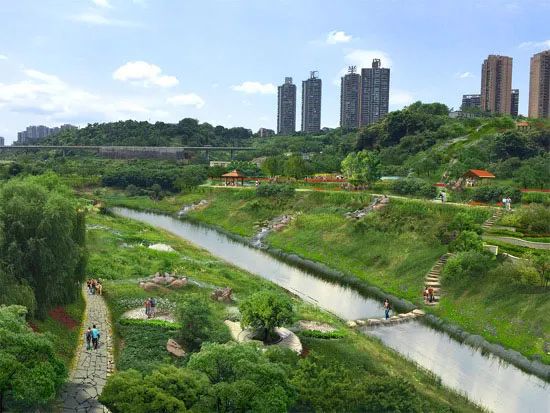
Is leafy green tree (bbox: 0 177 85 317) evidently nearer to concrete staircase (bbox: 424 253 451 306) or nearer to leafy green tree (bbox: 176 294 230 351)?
leafy green tree (bbox: 176 294 230 351)

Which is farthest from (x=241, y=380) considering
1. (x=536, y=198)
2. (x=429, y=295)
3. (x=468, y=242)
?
(x=536, y=198)

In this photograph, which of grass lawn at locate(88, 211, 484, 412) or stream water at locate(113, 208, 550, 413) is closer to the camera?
grass lawn at locate(88, 211, 484, 412)

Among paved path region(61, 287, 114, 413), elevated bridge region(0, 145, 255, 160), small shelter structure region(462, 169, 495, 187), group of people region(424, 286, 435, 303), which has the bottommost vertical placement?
group of people region(424, 286, 435, 303)

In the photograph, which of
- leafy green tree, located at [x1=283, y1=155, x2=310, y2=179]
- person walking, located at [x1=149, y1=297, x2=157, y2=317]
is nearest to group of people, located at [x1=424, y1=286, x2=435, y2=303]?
person walking, located at [x1=149, y1=297, x2=157, y2=317]

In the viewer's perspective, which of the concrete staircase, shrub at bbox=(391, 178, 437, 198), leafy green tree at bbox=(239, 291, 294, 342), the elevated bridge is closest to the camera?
leafy green tree at bbox=(239, 291, 294, 342)

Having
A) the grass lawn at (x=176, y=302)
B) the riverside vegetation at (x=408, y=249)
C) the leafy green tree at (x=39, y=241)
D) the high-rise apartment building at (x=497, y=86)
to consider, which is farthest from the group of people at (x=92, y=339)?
the high-rise apartment building at (x=497, y=86)

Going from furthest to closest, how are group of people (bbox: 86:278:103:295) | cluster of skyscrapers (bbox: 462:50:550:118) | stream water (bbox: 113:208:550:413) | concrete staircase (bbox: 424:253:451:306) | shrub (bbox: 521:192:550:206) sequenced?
1. cluster of skyscrapers (bbox: 462:50:550:118)
2. shrub (bbox: 521:192:550:206)
3. concrete staircase (bbox: 424:253:451:306)
4. group of people (bbox: 86:278:103:295)
5. stream water (bbox: 113:208:550:413)

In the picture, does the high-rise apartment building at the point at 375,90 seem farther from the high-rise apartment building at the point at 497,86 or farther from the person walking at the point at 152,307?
the person walking at the point at 152,307
